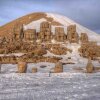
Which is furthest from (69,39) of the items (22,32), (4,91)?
(4,91)

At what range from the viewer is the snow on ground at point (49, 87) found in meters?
22.7

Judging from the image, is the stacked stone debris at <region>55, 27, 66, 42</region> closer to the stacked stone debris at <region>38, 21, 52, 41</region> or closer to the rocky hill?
the rocky hill

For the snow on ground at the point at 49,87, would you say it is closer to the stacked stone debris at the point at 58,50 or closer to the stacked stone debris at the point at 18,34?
the stacked stone debris at the point at 58,50

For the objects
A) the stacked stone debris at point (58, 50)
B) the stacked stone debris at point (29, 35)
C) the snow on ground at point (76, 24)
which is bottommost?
Answer: the stacked stone debris at point (58, 50)

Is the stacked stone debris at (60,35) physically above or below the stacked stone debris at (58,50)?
above

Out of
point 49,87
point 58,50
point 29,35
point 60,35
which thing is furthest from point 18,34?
point 49,87

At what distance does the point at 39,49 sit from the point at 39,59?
3.38 metres

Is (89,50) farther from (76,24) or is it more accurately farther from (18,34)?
(76,24)

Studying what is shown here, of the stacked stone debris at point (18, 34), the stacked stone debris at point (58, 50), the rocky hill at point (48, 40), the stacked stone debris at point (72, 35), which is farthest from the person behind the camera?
the stacked stone debris at point (72, 35)

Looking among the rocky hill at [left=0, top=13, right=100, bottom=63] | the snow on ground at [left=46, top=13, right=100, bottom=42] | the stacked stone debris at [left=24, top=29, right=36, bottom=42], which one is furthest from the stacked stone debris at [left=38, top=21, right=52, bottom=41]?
the snow on ground at [left=46, top=13, right=100, bottom=42]

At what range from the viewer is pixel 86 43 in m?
55.6

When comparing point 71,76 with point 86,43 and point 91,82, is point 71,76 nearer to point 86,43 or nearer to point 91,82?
point 91,82

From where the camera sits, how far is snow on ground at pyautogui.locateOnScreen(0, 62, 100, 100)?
892 inches

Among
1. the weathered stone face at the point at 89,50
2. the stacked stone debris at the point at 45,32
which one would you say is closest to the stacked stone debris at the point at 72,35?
the weathered stone face at the point at 89,50
